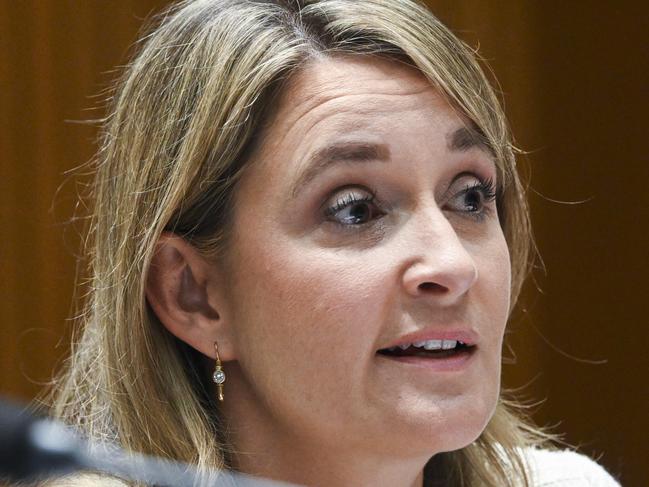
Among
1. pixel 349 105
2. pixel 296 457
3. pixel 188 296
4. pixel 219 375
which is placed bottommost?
pixel 296 457

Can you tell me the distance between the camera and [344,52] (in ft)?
4.67

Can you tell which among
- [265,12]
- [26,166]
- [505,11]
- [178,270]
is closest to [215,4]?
[265,12]

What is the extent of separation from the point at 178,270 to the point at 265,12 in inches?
14.8

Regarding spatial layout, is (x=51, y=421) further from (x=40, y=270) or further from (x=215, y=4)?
(x=40, y=270)

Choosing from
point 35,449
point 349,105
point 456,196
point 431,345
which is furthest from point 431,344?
point 35,449

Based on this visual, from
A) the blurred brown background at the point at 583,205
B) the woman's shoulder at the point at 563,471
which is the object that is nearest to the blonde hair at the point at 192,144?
the woman's shoulder at the point at 563,471

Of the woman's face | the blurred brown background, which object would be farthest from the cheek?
the blurred brown background

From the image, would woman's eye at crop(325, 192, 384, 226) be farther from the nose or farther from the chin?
the chin

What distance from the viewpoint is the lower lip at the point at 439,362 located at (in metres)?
1.30

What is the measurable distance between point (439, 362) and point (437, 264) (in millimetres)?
127

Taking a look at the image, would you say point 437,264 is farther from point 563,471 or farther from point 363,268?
point 563,471

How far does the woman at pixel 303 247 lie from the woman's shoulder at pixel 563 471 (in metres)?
0.39

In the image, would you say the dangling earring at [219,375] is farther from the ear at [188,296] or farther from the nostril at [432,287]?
the nostril at [432,287]

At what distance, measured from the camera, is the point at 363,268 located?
4.24 feet
